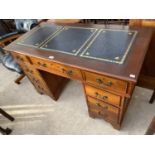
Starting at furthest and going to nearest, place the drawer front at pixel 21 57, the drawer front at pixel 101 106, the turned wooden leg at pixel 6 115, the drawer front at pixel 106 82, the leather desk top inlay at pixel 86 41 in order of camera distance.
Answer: the turned wooden leg at pixel 6 115 → the drawer front at pixel 21 57 → the drawer front at pixel 101 106 → the leather desk top inlay at pixel 86 41 → the drawer front at pixel 106 82

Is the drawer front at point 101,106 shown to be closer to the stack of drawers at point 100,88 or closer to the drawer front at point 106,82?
the stack of drawers at point 100,88

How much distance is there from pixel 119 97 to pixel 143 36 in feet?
1.69

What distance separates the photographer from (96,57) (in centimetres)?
94

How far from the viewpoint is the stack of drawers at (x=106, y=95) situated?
34.8 inches

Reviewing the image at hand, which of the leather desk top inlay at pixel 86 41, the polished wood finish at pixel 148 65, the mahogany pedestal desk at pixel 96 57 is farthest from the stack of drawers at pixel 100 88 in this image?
the polished wood finish at pixel 148 65

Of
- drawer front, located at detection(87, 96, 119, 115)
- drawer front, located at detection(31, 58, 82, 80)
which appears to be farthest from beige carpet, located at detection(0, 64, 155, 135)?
drawer front, located at detection(31, 58, 82, 80)

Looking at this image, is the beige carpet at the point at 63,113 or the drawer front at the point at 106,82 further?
the beige carpet at the point at 63,113

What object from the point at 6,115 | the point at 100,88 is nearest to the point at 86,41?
the point at 100,88

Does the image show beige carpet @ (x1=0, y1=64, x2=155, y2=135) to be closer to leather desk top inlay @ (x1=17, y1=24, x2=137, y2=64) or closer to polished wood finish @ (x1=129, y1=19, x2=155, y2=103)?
polished wood finish @ (x1=129, y1=19, x2=155, y2=103)

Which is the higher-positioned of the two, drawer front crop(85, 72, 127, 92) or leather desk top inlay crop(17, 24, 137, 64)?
leather desk top inlay crop(17, 24, 137, 64)

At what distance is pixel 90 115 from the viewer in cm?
150

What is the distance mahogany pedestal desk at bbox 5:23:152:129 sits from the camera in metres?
0.86
